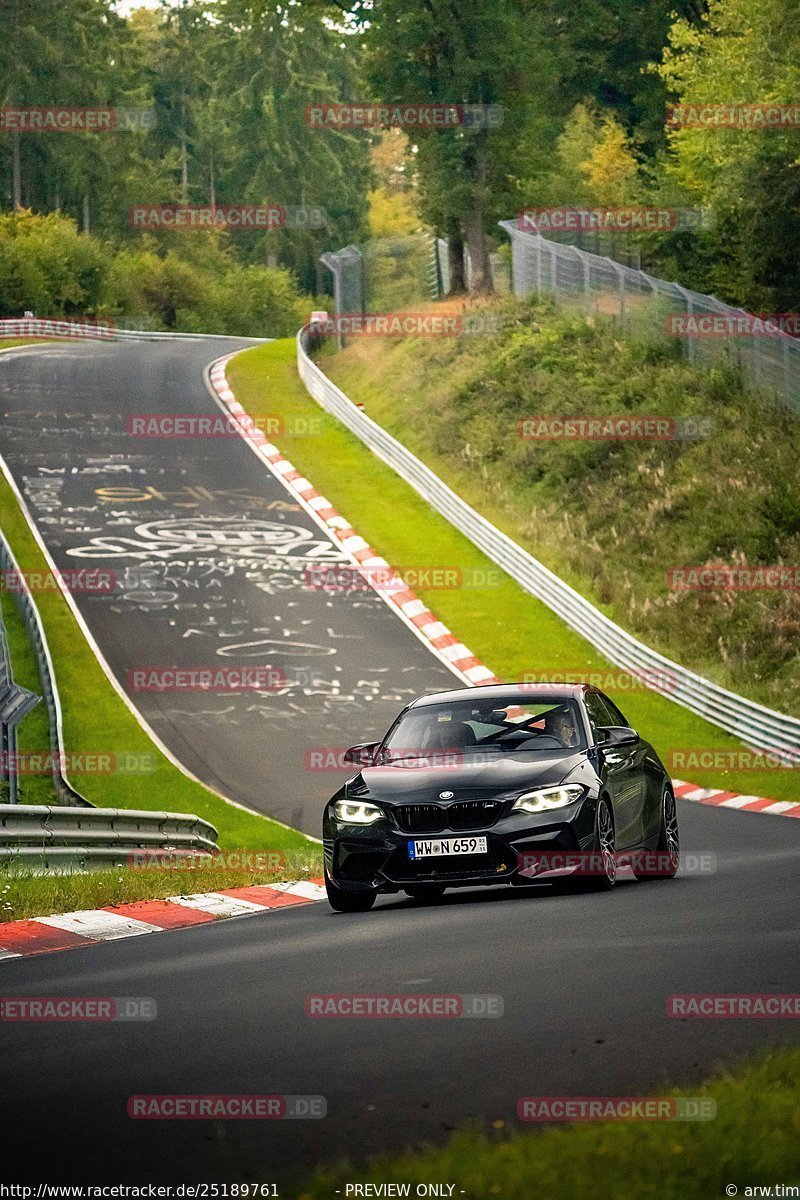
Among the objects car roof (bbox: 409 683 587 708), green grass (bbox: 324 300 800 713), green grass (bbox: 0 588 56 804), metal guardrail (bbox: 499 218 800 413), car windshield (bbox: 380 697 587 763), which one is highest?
metal guardrail (bbox: 499 218 800 413)

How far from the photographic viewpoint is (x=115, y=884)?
13164mm

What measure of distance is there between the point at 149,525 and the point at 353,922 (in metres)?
26.5

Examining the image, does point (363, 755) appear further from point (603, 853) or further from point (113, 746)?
point (113, 746)

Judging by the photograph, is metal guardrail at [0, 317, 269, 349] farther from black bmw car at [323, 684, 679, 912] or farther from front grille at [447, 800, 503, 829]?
front grille at [447, 800, 503, 829]

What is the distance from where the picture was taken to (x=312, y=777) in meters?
22.8

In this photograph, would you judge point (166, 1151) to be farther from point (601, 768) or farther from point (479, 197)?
point (479, 197)

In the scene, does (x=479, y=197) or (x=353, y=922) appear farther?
(x=479, y=197)

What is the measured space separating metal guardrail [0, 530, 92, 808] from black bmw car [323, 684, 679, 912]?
9.03 metres

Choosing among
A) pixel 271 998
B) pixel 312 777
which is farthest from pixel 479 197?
pixel 271 998

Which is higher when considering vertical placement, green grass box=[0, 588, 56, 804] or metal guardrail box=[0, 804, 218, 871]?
metal guardrail box=[0, 804, 218, 871]

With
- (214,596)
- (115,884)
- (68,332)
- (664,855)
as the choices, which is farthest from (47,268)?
(664,855)

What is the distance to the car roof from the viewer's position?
1299cm

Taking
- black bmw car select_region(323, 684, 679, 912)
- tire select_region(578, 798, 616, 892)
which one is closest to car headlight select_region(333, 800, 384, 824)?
black bmw car select_region(323, 684, 679, 912)

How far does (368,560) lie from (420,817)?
77.8 ft
